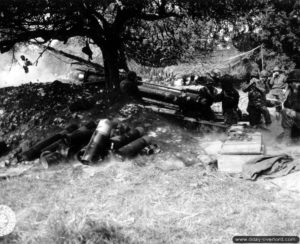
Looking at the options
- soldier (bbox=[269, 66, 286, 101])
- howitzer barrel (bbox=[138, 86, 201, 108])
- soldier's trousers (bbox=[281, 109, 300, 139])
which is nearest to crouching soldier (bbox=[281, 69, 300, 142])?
soldier's trousers (bbox=[281, 109, 300, 139])

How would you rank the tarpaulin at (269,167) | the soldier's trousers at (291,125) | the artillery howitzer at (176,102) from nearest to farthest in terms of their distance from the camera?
1. the tarpaulin at (269,167)
2. the soldier's trousers at (291,125)
3. the artillery howitzer at (176,102)

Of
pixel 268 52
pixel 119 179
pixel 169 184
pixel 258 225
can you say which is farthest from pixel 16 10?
pixel 268 52

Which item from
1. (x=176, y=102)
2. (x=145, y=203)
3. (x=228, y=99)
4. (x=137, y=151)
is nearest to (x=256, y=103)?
(x=228, y=99)

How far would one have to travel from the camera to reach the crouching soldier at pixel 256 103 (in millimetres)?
10648

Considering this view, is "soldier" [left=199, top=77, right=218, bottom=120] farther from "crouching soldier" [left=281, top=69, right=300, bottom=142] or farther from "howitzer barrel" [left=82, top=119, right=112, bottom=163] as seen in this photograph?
"howitzer barrel" [left=82, top=119, right=112, bottom=163]

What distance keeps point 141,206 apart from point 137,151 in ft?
7.90

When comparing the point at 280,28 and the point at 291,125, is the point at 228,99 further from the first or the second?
the point at 280,28

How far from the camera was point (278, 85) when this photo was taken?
15.6 m

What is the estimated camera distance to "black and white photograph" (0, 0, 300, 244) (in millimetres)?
5275

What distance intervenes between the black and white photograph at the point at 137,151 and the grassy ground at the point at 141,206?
0.06ft

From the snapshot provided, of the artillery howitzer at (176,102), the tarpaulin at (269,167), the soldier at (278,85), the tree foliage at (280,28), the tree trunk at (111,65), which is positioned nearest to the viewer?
the tarpaulin at (269,167)

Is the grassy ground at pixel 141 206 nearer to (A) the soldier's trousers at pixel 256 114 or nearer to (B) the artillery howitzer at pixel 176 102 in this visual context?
(B) the artillery howitzer at pixel 176 102

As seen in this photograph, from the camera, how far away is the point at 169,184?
21.9 ft

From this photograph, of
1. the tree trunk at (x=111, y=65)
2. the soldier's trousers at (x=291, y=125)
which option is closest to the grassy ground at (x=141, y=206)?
the soldier's trousers at (x=291, y=125)
